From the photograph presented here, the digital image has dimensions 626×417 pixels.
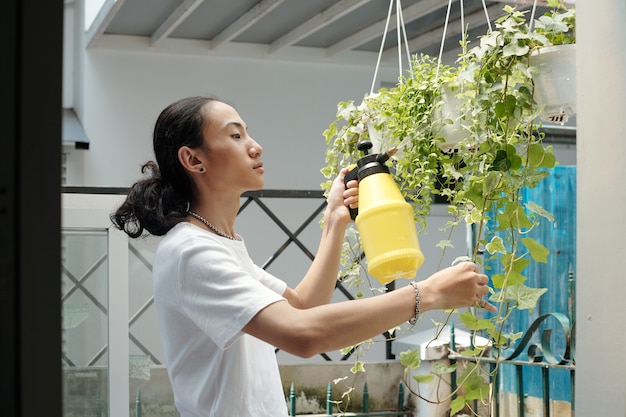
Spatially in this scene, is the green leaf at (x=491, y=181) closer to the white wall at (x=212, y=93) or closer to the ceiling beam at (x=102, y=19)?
the ceiling beam at (x=102, y=19)

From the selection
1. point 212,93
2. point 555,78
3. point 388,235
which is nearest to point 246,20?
point 212,93

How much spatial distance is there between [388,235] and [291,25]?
4.94 metres

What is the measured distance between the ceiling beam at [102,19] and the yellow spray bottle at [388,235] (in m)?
4.02

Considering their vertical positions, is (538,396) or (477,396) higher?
(477,396)

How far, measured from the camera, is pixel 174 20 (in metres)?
5.59

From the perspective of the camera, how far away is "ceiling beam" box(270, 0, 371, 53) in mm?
5191

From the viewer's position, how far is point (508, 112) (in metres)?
1.41
